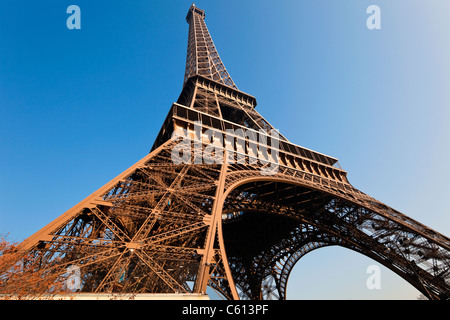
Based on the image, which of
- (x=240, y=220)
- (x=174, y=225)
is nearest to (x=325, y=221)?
(x=240, y=220)

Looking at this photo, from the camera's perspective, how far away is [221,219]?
483 inches

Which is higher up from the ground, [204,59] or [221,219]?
[204,59]

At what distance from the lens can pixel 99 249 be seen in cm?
906

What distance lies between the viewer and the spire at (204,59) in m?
34.2

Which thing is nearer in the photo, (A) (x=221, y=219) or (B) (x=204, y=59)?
(A) (x=221, y=219)

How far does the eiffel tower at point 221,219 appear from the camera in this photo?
9.04 meters

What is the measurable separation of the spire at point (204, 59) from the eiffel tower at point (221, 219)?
54 cm

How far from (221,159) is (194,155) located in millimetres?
1763

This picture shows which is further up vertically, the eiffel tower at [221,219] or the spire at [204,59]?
the spire at [204,59]

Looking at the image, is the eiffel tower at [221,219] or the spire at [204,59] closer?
the eiffel tower at [221,219]

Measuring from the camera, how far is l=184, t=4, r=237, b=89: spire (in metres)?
34.2

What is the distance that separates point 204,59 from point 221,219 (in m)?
30.8

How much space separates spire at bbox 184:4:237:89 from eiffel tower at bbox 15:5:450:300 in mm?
543
